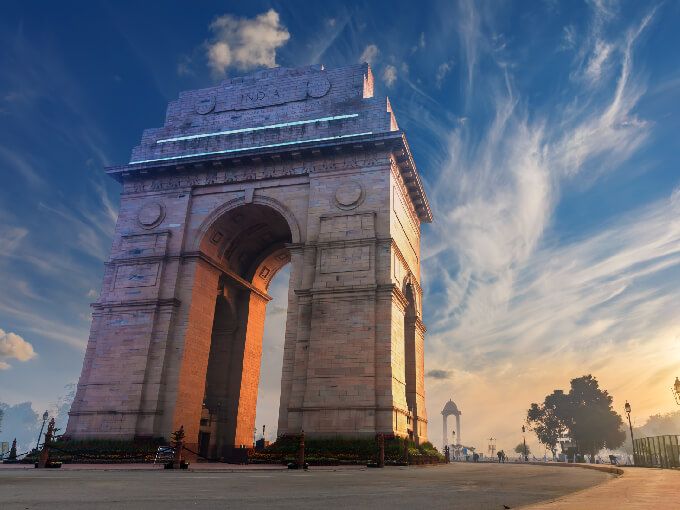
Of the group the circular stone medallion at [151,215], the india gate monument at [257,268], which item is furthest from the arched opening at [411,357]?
the circular stone medallion at [151,215]

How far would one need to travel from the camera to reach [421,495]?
6613mm

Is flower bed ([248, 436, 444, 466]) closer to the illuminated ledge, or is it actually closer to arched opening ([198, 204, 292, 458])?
arched opening ([198, 204, 292, 458])

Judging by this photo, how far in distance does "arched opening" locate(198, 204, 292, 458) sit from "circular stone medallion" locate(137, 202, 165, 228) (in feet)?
10.2

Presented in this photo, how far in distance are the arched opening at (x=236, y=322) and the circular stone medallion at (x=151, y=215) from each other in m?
3.10

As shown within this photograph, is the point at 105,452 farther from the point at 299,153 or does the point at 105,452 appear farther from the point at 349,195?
the point at 299,153

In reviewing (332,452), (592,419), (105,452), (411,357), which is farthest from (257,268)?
(592,419)

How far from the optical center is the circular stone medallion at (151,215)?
27.8 meters

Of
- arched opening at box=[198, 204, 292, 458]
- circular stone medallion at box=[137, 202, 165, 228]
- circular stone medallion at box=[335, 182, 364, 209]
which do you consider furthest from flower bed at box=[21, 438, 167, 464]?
circular stone medallion at box=[335, 182, 364, 209]

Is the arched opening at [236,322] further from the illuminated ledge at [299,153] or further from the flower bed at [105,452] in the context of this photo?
the flower bed at [105,452]

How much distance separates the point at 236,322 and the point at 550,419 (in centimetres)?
6196

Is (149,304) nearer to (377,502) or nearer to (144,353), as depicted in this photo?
(144,353)

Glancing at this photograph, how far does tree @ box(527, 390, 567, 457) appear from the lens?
73031 millimetres

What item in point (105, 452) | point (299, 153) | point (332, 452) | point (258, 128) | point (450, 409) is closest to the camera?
point (332, 452)

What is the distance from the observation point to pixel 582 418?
221 ft
